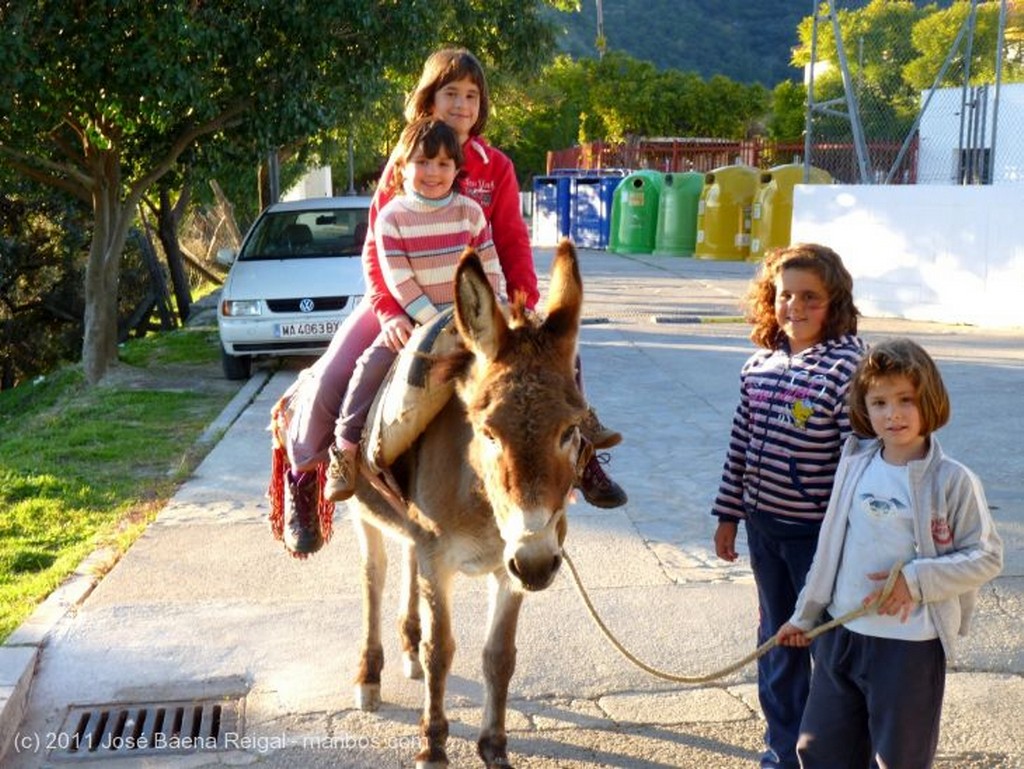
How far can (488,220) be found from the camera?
4.69 m

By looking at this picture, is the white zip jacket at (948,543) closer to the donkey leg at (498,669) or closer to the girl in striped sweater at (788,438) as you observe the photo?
the girl in striped sweater at (788,438)

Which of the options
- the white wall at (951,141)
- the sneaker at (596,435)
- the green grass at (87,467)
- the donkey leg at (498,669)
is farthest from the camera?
the white wall at (951,141)

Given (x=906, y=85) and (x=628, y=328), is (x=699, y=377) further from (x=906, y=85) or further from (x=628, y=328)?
(x=906, y=85)

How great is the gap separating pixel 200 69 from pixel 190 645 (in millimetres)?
7831

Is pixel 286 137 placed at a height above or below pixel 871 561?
above

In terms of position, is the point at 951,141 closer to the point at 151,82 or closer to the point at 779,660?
the point at 151,82

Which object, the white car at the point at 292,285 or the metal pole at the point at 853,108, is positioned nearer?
the white car at the point at 292,285

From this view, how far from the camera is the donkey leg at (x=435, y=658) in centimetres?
405

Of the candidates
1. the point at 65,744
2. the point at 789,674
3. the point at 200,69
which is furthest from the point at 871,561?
the point at 200,69

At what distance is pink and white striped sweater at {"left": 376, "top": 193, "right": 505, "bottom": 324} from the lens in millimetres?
4297

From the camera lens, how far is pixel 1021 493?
7316 millimetres

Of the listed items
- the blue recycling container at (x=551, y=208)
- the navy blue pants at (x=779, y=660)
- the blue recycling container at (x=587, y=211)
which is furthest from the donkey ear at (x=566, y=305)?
the blue recycling container at (x=551, y=208)

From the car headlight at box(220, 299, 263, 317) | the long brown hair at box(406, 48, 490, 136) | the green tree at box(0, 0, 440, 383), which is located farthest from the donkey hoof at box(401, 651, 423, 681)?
the car headlight at box(220, 299, 263, 317)

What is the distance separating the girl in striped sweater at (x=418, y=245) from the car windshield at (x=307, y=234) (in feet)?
30.2
